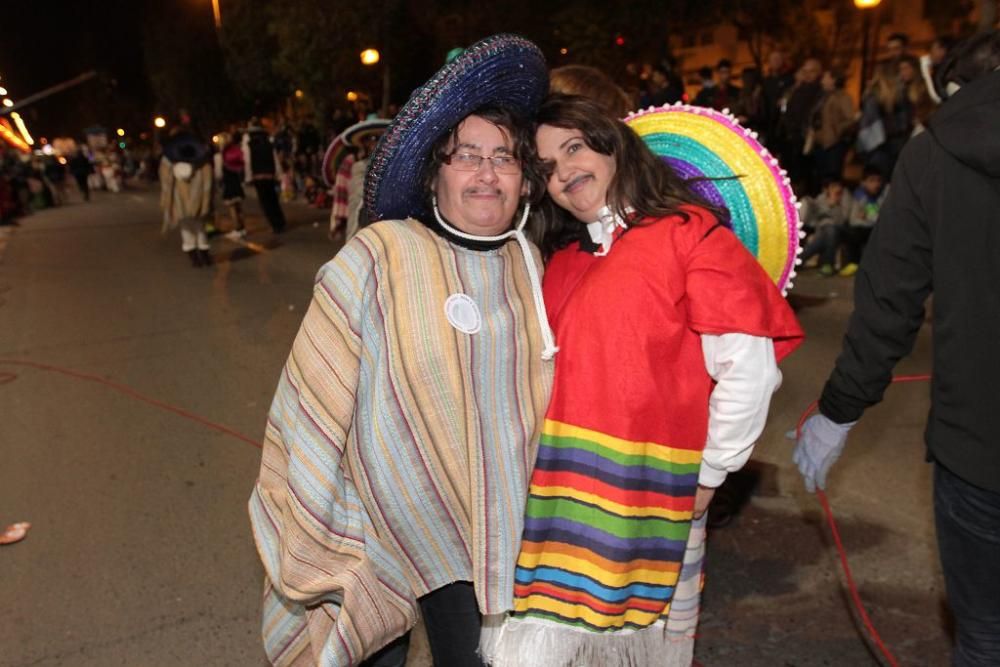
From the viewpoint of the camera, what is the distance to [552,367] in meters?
1.89

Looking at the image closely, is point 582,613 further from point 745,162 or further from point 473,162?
point 745,162

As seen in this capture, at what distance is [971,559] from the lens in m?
1.73

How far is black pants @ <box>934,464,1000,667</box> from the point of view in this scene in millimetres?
1695

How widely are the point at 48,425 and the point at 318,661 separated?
420 centimetres

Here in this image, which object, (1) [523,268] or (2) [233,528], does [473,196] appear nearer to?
(1) [523,268]

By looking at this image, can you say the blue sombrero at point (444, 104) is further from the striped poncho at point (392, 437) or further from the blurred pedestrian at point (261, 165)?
the blurred pedestrian at point (261, 165)

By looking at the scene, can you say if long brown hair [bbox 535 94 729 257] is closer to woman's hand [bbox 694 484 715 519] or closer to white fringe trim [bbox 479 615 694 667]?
woman's hand [bbox 694 484 715 519]

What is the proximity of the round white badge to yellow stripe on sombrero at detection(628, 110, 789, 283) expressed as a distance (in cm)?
101

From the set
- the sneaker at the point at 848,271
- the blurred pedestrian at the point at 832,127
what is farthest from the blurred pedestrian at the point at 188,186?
the sneaker at the point at 848,271

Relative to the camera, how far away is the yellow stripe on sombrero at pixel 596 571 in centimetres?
182

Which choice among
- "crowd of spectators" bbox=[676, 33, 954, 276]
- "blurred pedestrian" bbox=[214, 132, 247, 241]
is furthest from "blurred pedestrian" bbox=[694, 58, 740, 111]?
"blurred pedestrian" bbox=[214, 132, 247, 241]

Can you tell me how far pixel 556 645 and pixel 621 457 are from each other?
0.50 meters

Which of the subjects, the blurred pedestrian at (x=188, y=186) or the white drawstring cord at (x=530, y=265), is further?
the blurred pedestrian at (x=188, y=186)

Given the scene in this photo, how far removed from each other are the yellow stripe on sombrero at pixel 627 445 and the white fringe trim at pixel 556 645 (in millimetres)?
457
